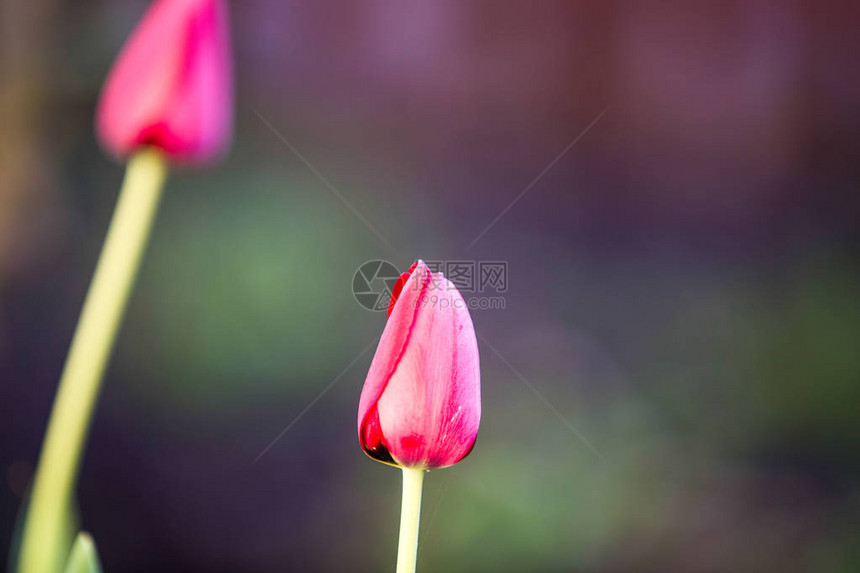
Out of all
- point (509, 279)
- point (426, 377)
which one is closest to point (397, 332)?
point (426, 377)

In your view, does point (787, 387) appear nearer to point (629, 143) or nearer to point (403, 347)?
point (629, 143)

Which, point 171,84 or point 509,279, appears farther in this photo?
point 509,279

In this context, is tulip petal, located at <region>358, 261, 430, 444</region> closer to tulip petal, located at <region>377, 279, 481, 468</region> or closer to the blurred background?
tulip petal, located at <region>377, 279, 481, 468</region>

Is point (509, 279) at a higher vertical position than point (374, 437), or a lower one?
higher

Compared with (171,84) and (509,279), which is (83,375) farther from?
(509,279)

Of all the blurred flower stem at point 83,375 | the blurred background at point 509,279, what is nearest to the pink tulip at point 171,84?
the blurred flower stem at point 83,375

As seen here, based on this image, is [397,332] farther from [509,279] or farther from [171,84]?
[509,279]

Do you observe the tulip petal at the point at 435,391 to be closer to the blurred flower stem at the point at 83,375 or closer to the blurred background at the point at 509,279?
the blurred flower stem at the point at 83,375
